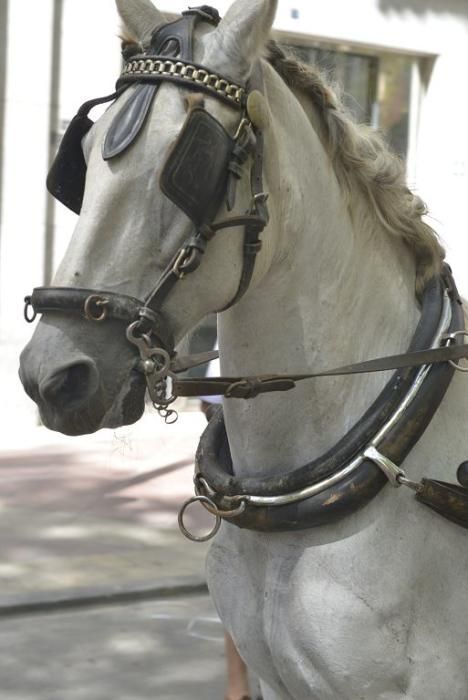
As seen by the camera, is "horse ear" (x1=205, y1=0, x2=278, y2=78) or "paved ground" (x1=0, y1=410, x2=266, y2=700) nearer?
"horse ear" (x1=205, y1=0, x2=278, y2=78)

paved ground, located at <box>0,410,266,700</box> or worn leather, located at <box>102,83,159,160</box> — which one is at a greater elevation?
worn leather, located at <box>102,83,159,160</box>

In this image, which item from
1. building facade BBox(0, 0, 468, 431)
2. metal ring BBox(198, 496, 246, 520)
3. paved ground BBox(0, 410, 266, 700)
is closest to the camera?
metal ring BBox(198, 496, 246, 520)

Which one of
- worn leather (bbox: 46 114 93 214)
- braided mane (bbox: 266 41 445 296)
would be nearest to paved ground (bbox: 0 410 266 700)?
worn leather (bbox: 46 114 93 214)

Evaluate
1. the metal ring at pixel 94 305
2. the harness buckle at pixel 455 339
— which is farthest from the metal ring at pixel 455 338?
the metal ring at pixel 94 305

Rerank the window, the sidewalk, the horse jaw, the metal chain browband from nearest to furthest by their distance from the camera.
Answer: the horse jaw
the metal chain browband
the sidewalk
the window

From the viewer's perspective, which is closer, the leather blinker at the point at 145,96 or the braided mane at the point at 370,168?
the leather blinker at the point at 145,96

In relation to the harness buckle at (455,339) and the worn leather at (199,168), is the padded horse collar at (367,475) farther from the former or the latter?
the worn leather at (199,168)

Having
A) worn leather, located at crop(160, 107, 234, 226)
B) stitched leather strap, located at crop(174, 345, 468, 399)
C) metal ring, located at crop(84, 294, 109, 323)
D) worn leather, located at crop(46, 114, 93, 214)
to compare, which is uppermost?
worn leather, located at crop(160, 107, 234, 226)

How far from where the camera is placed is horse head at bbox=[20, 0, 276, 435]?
6.50 ft

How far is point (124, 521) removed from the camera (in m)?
6.84

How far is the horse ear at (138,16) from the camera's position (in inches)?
88.5

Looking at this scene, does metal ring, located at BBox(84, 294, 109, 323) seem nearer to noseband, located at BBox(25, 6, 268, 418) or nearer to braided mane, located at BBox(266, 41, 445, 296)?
noseband, located at BBox(25, 6, 268, 418)

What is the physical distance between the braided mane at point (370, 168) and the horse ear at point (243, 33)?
0.70 feet

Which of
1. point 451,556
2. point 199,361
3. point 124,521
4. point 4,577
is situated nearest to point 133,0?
point 199,361
